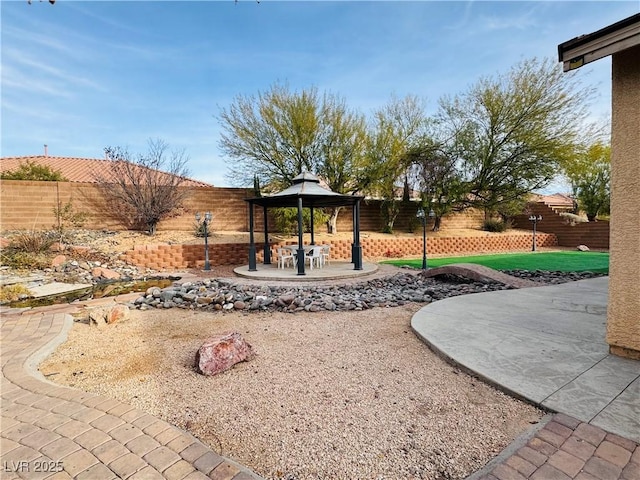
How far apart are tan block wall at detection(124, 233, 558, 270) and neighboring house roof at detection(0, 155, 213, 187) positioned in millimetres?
7720

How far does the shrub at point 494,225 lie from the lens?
813 inches

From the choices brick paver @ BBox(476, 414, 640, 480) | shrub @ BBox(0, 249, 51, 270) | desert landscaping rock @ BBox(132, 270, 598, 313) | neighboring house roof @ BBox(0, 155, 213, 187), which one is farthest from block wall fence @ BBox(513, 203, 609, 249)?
shrub @ BBox(0, 249, 51, 270)

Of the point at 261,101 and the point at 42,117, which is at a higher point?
the point at 261,101

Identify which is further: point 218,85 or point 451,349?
point 218,85

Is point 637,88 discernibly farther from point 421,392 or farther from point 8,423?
point 8,423

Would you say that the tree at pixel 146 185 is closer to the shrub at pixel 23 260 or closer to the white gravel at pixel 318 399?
the shrub at pixel 23 260

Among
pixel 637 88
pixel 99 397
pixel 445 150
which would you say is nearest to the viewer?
pixel 99 397

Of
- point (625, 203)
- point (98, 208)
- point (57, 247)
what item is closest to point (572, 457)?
point (625, 203)

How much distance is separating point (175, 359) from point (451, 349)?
303 centimetres

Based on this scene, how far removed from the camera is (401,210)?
1908 cm

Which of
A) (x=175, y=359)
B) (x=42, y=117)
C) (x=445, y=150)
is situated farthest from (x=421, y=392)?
(x=445, y=150)

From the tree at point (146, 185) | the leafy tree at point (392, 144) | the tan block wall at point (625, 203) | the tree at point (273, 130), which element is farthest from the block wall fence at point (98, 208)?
the tan block wall at point (625, 203)

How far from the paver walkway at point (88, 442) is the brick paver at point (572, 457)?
1491mm

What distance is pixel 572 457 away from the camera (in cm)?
190
